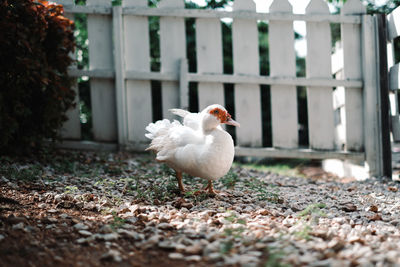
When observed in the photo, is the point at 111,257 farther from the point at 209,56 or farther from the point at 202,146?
the point at 209,56

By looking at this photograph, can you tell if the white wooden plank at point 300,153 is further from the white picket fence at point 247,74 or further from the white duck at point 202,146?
the white duck at point 202,146

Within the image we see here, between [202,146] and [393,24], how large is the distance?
2868 mm

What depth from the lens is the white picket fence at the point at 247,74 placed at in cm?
440

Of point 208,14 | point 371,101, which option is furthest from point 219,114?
point 371,101

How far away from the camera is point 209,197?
2.87 meters

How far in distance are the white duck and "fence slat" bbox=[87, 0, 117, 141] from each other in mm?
1980

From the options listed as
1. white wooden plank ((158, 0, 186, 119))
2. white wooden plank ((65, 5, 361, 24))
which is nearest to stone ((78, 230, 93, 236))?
white wooden plank ((158, 0, 186, 119))

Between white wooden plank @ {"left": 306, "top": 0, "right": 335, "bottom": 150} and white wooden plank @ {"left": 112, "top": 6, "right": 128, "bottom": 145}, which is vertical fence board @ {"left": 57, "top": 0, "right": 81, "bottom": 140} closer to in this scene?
white wooden plank @ {"left": 112, "top": 6, "right": 128, "bottom": 145}

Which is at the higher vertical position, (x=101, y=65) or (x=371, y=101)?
(x=101, y=65)

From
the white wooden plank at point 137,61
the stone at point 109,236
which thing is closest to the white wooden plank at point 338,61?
the white wooden plank at point 137,61

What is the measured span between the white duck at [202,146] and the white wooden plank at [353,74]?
2263 millimetres

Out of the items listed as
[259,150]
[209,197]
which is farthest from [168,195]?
[259,150]

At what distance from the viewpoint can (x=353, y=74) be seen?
4441 millimetres

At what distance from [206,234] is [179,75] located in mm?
2875
